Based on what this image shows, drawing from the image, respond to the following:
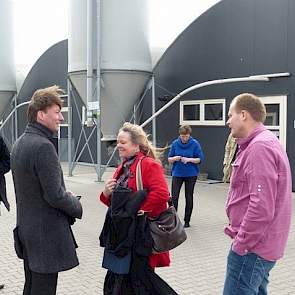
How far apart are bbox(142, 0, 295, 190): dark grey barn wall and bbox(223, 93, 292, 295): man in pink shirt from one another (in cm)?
925

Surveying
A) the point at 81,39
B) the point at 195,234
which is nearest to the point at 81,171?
the point at 81,39

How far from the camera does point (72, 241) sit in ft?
10.8

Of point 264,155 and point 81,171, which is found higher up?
point 264,155

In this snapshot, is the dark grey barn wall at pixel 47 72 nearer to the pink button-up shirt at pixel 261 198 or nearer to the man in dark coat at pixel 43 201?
the man in dark coat at pixel 43 201

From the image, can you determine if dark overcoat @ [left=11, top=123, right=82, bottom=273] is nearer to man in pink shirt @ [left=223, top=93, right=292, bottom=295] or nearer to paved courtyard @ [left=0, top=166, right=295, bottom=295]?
man in pink shirt @ [left=223, top=93, right=292, bottom=295]

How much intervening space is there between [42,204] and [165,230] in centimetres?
100

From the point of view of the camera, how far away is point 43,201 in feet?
10.4

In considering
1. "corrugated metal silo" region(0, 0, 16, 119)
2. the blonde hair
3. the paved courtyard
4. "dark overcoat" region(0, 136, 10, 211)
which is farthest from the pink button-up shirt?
"corrugated metal silo" region(0, 0, 16, 119)

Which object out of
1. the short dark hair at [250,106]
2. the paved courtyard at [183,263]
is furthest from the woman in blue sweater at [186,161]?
the short dark hair at [250,106]

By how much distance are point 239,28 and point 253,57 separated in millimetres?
992

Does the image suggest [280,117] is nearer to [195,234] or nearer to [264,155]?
[195,234]

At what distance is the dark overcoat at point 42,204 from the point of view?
10.2 feet

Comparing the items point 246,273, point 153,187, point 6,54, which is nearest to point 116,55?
point 6,54

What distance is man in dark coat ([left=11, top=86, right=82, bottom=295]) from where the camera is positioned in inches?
122
